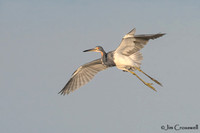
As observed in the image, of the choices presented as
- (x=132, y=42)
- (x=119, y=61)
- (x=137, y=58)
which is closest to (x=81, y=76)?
(x=119, y=61)

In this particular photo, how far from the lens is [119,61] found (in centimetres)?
1599

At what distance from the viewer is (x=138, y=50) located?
15578 mm

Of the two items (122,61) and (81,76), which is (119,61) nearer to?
(122,61)

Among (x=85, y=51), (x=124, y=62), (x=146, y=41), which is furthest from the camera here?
(x=85, y=51)

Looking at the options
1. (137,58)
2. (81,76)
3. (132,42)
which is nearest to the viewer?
(132,42)

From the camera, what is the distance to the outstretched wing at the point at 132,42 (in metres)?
14.6

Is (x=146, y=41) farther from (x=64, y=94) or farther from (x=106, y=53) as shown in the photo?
(x=64, y=94)

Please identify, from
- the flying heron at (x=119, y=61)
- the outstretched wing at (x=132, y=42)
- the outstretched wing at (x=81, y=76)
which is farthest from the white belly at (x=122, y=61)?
the outstretched wing at (x=81, y=76)

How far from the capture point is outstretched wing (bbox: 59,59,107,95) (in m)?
18.5

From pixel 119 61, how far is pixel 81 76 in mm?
3336

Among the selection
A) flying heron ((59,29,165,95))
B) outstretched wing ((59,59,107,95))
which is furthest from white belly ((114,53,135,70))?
outstretched wing ((59,59,107,95))

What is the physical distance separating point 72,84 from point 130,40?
4947mm

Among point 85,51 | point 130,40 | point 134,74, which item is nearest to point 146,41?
point 130,40

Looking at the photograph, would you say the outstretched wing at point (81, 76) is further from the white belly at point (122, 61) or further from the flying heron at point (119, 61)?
the white belly at point (122, 61)
